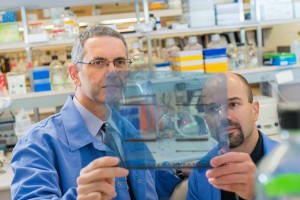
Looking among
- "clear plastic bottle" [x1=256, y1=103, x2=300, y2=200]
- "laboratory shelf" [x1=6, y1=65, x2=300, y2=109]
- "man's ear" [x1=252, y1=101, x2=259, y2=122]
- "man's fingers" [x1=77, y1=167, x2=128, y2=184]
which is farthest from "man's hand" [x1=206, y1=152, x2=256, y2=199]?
"laboratory shelf" [x1=6, y1=65, x2=300, y2=109]

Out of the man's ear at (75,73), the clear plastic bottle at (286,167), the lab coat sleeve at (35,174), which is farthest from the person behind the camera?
the man's ear at (75,73)

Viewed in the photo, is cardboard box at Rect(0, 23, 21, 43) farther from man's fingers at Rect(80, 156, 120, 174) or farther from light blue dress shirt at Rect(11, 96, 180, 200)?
man's fingers at Rect(80, 156, 120, 174)

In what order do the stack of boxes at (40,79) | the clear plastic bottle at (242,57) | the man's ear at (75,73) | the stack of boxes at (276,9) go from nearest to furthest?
the man's ear at (75,73), the stack of boxes at (40,79), the stack of boxes at (276,9), the clear plastic bottle at (242,57)

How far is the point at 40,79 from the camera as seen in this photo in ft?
10.6

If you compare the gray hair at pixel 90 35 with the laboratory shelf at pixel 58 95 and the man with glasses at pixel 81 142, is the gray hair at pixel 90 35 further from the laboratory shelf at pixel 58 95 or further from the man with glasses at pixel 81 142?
the laboratory shelf at pixel 58 95

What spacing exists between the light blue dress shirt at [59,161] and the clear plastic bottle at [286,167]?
834 millimetres

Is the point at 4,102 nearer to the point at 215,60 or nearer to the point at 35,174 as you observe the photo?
the point at 215,60

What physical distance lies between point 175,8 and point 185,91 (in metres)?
4.14

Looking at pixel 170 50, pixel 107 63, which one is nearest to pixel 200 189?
pixel 107 63

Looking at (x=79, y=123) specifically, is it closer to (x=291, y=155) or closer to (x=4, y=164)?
(x=291, y=155)

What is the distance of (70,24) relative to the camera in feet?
10.8

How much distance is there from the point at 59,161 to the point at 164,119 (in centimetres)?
57

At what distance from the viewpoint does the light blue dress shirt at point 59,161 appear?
1.36m

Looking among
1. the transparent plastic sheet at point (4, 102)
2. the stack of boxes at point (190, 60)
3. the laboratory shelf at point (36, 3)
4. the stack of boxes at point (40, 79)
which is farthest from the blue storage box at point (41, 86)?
the stack of boxes at point (190, 60)
